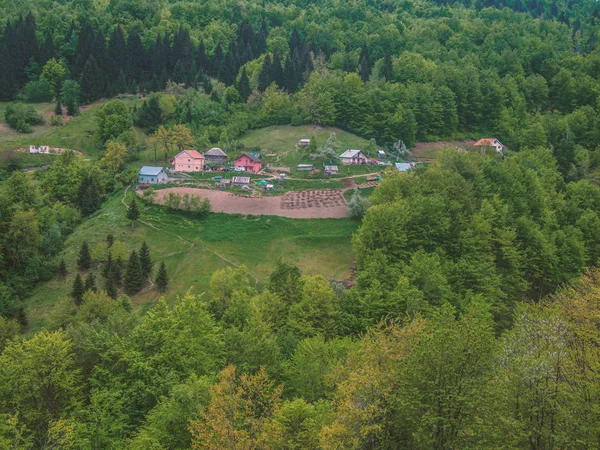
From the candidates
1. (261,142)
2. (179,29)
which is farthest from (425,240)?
(179,29)

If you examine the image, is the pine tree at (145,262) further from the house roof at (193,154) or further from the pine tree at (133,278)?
the house roof at (193,154)

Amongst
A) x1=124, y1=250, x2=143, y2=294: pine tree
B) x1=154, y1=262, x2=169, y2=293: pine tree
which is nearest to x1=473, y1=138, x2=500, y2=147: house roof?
x1=154, y1=262, x2=169, y2=293: pine tree

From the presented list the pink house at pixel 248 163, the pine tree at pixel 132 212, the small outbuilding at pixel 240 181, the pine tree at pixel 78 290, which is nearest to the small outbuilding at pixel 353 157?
the pink house at pixel 248 163

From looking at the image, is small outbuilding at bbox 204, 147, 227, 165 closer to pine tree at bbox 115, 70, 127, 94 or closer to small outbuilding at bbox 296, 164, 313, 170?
small outbuilding at bbox 296, 164, 313, 170

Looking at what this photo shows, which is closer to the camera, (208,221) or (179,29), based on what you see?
(208,221)

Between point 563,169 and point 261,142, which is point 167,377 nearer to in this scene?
point 261,142

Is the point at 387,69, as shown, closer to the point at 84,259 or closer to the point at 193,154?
the point at 193,154
